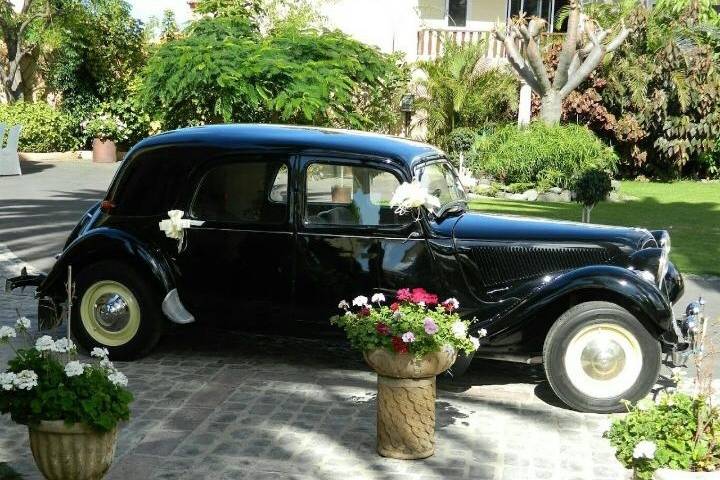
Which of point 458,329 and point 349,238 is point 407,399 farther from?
point 349,238

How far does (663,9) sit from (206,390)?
21555mm

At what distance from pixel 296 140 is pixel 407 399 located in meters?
2.48

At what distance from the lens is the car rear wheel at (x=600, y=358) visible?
6.17m

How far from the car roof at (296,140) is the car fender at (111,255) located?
2.44 ft

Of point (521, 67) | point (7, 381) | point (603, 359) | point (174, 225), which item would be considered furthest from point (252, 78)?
point (521, 67)

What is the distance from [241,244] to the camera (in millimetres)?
6992

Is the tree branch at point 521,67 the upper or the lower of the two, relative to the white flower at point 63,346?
upper

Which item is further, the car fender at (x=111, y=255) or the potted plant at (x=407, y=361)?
the car fender at (x=111, y=255)

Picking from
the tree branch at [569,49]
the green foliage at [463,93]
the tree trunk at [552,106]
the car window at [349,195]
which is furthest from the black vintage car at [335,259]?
the green foliage at [463,93]

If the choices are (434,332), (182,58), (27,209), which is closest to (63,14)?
(27,209)

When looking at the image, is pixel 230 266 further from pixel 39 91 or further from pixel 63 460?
pixel 39 91

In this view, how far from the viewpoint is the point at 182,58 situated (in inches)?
521

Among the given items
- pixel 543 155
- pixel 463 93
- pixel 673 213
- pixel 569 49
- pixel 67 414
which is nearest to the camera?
pixel 67 414

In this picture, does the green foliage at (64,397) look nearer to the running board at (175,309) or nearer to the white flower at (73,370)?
the white flower at (73,370)
